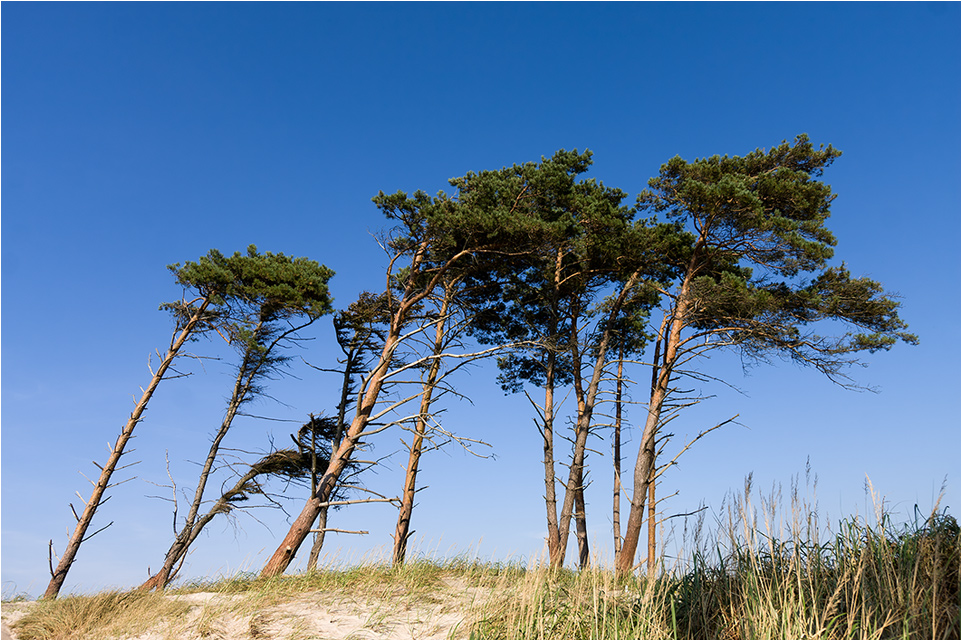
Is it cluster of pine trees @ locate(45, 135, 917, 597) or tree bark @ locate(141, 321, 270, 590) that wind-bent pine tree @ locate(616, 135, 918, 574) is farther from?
tree bark @ locate(141, 321, 270, 590)

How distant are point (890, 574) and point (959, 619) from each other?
0.65 meters

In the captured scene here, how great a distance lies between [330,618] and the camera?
25.1 ft

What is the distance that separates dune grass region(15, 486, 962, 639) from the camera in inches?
219

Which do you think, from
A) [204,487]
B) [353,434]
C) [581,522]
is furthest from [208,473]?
[581,522]

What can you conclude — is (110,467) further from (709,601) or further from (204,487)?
(709,601)

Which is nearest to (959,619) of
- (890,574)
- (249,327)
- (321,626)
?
(890,574)

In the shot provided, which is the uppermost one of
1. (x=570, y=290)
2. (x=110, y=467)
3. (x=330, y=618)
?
(x=570, y=290)

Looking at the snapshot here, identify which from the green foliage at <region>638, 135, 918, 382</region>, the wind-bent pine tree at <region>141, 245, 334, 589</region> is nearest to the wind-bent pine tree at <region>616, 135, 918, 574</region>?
the green foliage at <region>638, 135, 918, 382</region>

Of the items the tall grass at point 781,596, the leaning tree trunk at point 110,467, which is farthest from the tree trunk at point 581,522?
the leaning tree trunk at point 110,467

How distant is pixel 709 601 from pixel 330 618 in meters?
4.52

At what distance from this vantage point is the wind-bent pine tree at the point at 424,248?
12.6 meters

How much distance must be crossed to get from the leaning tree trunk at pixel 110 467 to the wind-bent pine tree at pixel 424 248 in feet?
15.0

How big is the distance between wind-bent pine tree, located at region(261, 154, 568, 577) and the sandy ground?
12.5 feet

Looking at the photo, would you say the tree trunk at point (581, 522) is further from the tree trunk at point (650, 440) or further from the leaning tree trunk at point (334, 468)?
the leaning tree trunk at point (334, 468)
